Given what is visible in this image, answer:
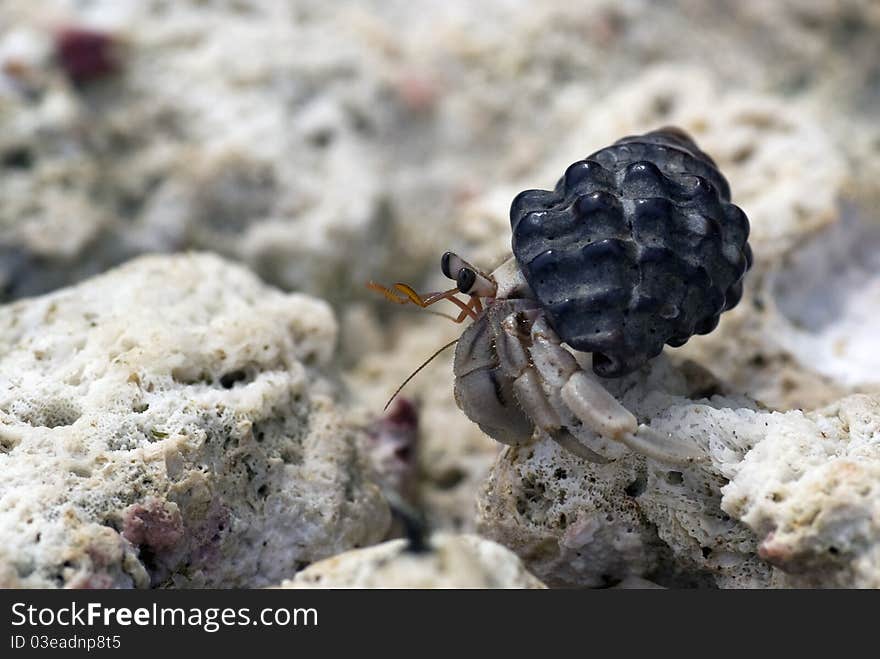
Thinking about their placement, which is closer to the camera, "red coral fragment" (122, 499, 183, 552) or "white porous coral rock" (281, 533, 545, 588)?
"white porous coral rock" (281, 533, 545, 588)

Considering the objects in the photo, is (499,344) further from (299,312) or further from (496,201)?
(496,201)

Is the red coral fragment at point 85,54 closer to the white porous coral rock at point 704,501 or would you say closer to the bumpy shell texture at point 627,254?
the bumpy shell texture at point 627,254

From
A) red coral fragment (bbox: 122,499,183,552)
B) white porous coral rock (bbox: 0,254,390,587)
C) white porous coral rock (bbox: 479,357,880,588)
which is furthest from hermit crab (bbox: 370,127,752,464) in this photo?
red coral fragment (bbox: 122,499,183,552)

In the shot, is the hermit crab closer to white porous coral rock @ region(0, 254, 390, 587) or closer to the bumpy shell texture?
the bumpy shell texture

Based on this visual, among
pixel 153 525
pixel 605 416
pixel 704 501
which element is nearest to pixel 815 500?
pixel 704 501

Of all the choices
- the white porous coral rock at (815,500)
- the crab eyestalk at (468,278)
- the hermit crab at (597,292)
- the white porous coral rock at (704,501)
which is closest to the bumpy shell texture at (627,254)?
the hermit crab at (597,292)

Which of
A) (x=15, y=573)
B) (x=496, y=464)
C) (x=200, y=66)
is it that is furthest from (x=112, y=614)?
(x=200, y=66)
